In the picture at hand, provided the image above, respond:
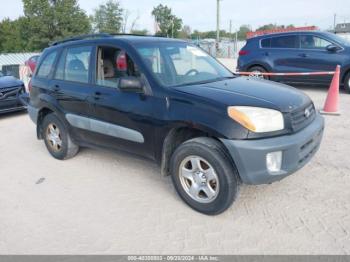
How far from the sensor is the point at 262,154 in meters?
3.04

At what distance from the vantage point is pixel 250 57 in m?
10.5

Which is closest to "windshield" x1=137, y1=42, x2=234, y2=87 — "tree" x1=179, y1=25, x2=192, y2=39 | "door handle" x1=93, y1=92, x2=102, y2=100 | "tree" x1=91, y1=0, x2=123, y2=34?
"door handle" x1=93, y1=92, x2=102, y2=100

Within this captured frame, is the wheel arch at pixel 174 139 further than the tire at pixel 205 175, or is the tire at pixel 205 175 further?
the wheel arch at pixel 174 139

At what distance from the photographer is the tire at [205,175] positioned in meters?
3.20

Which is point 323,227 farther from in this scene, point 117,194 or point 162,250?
point 117,194

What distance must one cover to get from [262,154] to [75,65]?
2.93 m

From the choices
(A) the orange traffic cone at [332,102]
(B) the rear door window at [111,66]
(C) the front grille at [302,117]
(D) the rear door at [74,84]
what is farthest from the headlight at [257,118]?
(A) the orange traffic cone at [332,102]

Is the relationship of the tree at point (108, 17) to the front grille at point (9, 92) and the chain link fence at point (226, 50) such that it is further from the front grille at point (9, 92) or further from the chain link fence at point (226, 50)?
the front grille at point (9, 92)

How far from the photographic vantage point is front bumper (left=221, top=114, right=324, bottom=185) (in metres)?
3.04

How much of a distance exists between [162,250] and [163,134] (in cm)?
121

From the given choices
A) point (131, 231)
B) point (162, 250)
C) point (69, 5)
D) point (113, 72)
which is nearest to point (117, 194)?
point (131, 231)

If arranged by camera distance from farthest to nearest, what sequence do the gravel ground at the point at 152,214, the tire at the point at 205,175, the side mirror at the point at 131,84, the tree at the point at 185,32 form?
1. the tree at the point at 185,32
2. the side mirror at the point at 131,84
3. the tire at the point at 205,175
4. the gravel ground at the point at 152,214

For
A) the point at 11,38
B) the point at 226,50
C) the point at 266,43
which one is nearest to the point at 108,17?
the point at 11,38

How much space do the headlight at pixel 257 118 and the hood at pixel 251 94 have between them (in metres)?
0.07
